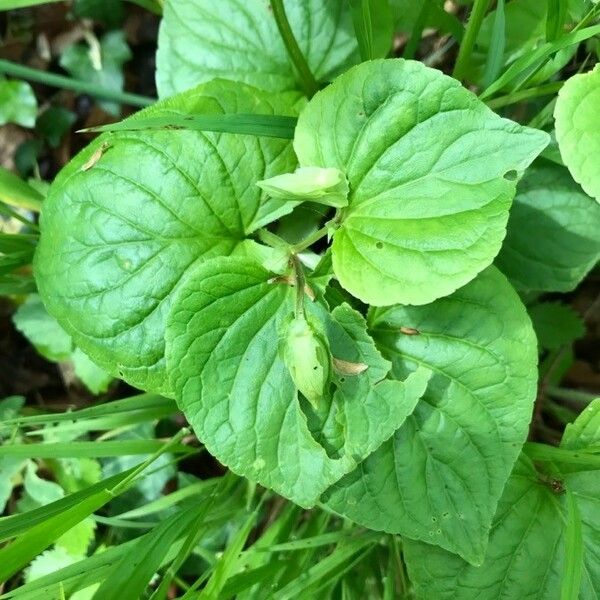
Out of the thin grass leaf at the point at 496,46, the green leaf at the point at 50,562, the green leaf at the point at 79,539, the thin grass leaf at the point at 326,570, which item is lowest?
the green leaf at the point at 50,562

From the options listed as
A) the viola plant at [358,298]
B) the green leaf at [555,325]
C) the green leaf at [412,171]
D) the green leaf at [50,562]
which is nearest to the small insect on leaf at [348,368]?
the viola plant at [358,298]

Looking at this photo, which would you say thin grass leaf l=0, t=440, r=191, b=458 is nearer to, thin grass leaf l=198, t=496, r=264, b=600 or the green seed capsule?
thin grass leaf l=198, t=496, r=264, b=600

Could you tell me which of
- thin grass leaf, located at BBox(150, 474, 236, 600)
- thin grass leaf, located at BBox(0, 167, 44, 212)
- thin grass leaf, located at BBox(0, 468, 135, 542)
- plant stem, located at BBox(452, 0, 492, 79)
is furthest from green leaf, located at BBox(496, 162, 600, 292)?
thin grass leaf, located at BBox(0, 167, 44, 212)

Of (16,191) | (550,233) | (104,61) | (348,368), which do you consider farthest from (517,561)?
(104,61)

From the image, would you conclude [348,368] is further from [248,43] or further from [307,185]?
[248,43]

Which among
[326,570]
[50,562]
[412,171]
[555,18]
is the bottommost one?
[50,562]

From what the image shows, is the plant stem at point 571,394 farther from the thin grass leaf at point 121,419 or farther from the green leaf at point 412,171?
the thin grass leaf at point 121,419

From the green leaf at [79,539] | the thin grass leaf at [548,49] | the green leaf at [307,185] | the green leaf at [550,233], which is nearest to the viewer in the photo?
the green leaf at [307,185]
